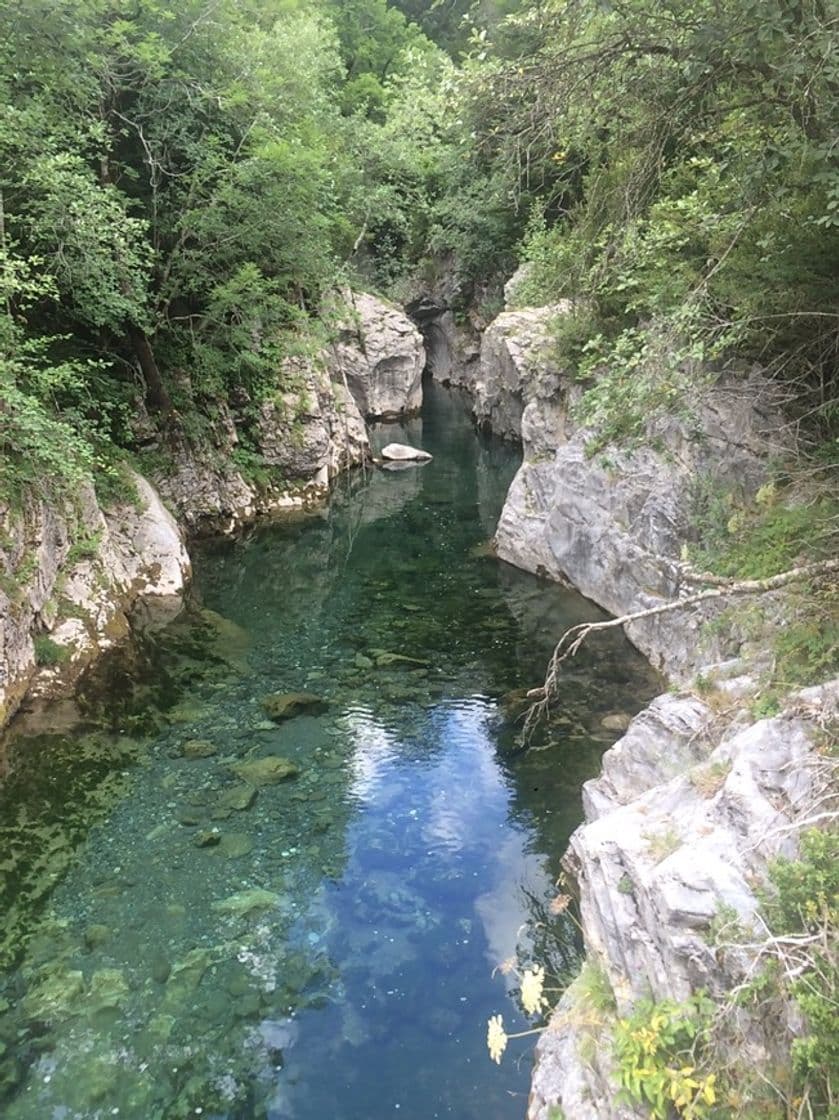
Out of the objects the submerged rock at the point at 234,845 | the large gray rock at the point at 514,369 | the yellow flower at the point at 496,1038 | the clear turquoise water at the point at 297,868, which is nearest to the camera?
the yellow flower at the point at 496,1038

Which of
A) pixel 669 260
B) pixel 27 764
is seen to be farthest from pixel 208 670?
pixel 669 260

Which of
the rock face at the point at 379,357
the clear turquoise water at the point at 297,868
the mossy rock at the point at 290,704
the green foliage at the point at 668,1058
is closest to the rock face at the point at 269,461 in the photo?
the clear turquoise water at the point at 297,868

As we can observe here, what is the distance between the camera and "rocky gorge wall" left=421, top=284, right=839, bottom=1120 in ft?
15.1

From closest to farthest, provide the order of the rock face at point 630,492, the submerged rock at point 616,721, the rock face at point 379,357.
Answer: the submerged rock at point 616,721 < the rock face at point 630,492 < the rock face at point 379,357

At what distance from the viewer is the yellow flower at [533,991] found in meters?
6.11

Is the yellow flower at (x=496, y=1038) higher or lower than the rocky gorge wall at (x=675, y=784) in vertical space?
lower

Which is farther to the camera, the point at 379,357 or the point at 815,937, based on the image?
the point at 379,357

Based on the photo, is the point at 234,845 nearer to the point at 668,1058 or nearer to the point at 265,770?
the point at 265,770

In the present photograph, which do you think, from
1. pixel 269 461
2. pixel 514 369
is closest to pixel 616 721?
pixel 269 461

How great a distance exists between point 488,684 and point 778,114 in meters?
8.40

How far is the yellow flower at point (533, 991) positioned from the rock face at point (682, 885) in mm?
329

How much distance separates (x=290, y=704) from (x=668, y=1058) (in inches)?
316

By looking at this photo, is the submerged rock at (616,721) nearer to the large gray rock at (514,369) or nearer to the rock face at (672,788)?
the rock face at (672,788)

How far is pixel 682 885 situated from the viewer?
4758mm
